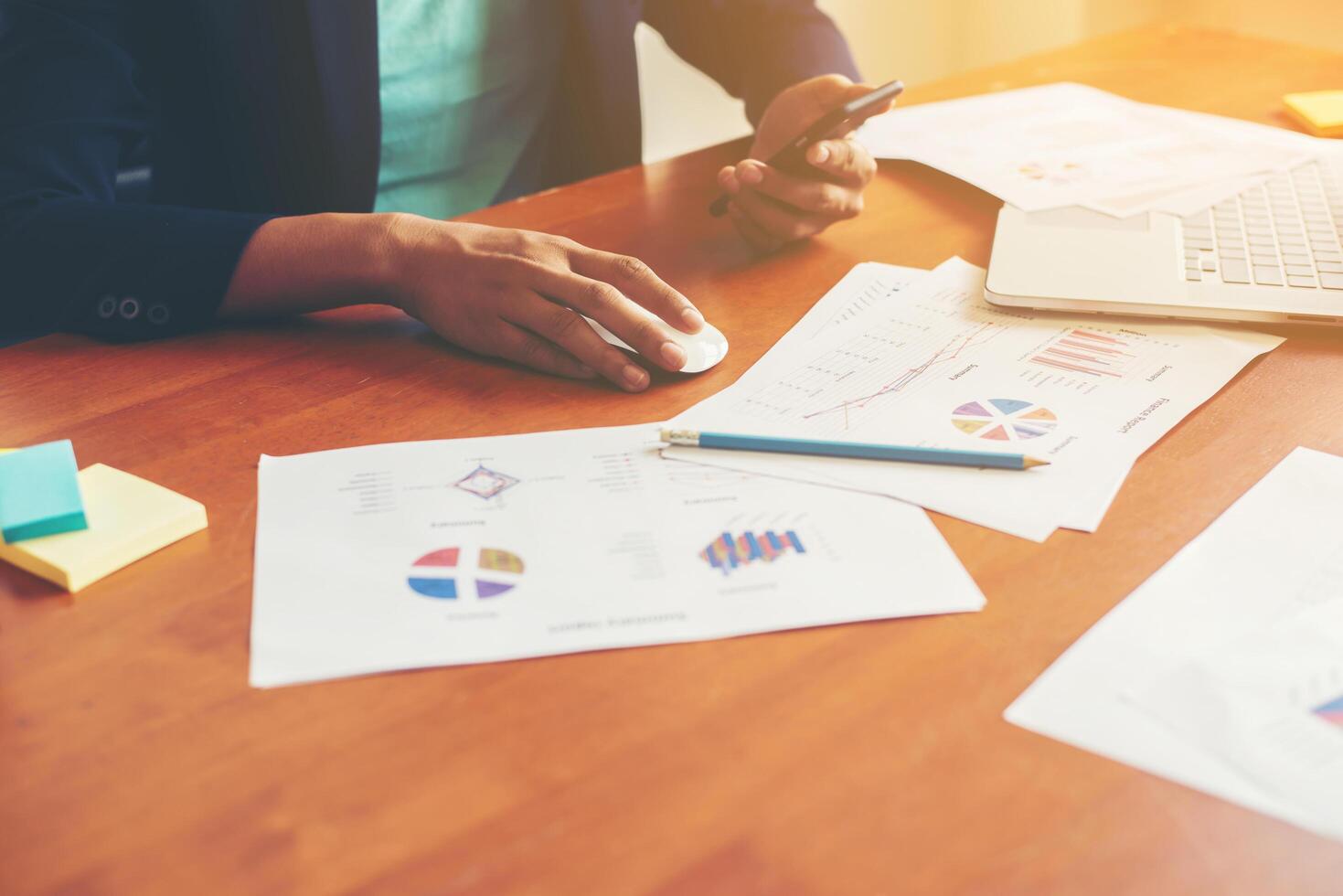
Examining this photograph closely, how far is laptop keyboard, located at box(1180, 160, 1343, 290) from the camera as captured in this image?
90 centimetres

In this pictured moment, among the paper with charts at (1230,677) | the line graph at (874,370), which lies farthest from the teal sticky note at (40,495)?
the paper with charts at (1230,677)

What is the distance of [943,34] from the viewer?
2.84 m

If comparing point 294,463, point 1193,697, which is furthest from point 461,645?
point 1193,697

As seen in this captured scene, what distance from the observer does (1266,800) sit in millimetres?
453

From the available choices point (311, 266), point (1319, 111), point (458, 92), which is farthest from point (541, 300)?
point (1319, 111)

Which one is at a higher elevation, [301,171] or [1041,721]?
[301,171]

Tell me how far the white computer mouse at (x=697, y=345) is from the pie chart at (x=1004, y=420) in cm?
18

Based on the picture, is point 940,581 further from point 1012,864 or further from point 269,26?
point 269,26

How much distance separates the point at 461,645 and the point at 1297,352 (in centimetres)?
66

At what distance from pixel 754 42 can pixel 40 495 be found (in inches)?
44.1

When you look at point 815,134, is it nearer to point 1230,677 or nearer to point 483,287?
point 483,287

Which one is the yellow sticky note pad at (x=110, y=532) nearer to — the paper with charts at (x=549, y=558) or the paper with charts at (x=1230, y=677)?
the paper with charts at (x=549, y=558)

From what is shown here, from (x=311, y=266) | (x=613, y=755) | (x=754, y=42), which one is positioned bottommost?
(x=613, y=755)

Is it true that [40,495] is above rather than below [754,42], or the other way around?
below
